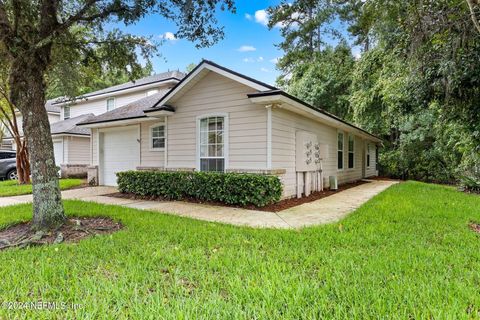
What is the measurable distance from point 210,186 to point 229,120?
2071mm

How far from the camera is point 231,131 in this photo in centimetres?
835

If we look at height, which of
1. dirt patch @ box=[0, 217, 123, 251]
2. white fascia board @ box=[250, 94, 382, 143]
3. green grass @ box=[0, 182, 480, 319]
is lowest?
dirt patch @ box=[0, 217, 123, 251]

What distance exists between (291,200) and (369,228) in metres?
3.60

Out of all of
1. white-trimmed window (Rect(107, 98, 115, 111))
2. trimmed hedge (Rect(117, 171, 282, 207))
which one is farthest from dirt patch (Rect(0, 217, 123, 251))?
white-trimmed window (Rect(107, 98, 115, 111))

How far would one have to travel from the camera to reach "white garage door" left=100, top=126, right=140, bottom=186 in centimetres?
1213

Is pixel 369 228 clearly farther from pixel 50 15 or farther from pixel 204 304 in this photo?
pixel 50 15

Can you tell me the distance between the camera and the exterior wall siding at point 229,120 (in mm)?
7867

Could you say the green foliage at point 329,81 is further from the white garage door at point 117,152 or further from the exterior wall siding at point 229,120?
the white garage door at point 117,152

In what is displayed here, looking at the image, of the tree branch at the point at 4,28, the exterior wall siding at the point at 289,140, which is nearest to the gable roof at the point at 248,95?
the exterior wall siding at the point at 289,140

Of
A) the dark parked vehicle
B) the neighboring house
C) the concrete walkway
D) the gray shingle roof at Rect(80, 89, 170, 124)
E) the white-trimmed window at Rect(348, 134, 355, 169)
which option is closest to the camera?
the concrete walkway

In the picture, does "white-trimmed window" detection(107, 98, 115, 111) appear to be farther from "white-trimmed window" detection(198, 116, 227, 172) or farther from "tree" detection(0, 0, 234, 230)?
"tree" detection(0, 0, 234, 230)

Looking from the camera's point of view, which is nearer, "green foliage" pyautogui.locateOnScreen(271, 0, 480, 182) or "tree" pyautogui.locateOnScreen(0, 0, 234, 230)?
"tree" pyautogui.locateOnScreen(0, 0, 234, 230)

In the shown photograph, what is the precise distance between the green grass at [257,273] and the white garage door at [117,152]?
773 centimetres

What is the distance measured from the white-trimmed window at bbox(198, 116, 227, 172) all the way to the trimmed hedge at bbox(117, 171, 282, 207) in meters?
0.80
